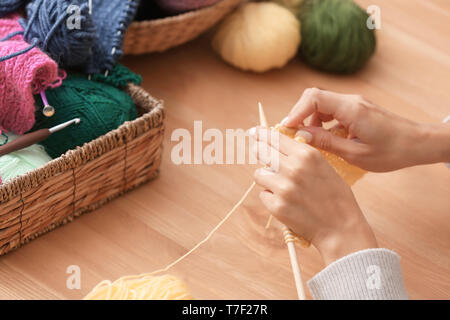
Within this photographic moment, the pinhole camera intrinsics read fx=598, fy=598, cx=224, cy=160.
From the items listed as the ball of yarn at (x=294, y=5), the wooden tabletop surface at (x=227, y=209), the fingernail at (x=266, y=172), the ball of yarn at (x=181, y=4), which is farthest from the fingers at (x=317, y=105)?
the ball of yarn at (x=294, y=5)

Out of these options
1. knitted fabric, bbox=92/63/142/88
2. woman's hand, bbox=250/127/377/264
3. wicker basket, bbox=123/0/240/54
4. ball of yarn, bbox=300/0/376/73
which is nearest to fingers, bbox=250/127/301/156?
woman's hand, bbox=250/127/377/264

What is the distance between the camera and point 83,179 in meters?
0.97

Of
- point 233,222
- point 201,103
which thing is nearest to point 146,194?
point 233,222

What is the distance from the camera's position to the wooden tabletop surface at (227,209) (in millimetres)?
938

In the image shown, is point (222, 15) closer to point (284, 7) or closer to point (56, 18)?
point (284, 7)

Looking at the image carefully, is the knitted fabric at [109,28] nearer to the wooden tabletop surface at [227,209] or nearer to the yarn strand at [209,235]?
the wooden tabletop surface at [227,209]

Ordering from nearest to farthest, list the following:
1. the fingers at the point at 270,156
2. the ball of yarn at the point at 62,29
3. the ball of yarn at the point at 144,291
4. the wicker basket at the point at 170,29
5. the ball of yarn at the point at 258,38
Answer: the ball of yarn at the point at 144,291 → the fingers at the point at 270,156 → the ball of yarn at the point at 62,29 → the wicker basket at the point at 170,29 → the ball of yarn at the point at 258,38

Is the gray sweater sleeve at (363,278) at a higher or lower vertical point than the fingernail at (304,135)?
lower

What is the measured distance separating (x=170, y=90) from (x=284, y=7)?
1.17 feet

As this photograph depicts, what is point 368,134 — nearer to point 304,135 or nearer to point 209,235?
point 304,135

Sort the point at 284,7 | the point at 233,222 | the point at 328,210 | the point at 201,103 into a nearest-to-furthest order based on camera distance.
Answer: the point at 328,210, the point at 233,222, the point at 201,103, the point at 284,7

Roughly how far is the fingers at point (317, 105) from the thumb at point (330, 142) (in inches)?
1.0

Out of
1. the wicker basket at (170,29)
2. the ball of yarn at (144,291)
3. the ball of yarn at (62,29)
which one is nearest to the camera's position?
the ball of yarn at (144,291)

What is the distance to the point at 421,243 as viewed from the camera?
1048 millimetres
